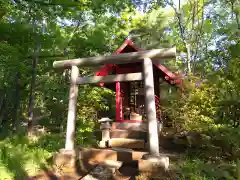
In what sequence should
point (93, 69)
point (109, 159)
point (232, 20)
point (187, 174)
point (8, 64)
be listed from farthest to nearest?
point (232, 20), point (93, 69), point (8, 64), point (109, 159), point (187, 174)

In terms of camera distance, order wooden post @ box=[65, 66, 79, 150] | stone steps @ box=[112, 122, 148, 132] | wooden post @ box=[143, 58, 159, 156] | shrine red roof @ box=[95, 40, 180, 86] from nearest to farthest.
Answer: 1. wooden post @ box=[143, 58, 159, 156]
2. wooden post @ box=[65, 66, 79, 150]
3. stone steps @ box=[112, 122, 148, 132]
4. shrine red roof @ box=[95, 40, 180, 86]

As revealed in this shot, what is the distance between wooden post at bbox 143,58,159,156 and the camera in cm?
560

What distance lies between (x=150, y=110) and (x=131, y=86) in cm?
811

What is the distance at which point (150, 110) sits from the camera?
19.2ft

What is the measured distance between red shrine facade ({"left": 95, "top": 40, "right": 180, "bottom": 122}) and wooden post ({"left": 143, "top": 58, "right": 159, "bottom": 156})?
14.7 feet

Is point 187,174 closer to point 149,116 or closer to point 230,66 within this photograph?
point 149,116

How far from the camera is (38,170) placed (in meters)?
6.00

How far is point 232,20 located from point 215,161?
18.9 metres

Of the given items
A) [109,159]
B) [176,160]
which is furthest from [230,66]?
[109,159]

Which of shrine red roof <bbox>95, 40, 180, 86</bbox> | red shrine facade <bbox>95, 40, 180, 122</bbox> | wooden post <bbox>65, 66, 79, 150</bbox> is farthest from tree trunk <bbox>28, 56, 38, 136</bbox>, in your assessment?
wooden post <bbox>65, 66, 79, 150</bbox>

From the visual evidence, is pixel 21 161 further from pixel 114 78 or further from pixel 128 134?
pixel 128 134

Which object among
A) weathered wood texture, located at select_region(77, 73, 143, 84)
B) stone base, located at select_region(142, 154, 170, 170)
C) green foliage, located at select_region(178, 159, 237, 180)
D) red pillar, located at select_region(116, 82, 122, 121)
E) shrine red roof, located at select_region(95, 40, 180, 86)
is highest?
shrine red roof, located at select_region(95, 40, 180, 86)

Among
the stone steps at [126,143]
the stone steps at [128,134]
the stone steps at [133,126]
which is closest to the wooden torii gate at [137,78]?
the stone steps at [126,143]

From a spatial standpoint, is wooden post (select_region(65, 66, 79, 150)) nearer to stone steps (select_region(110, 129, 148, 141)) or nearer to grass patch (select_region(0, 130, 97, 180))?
grass patch (select_region(0, 130, 97, 180))
